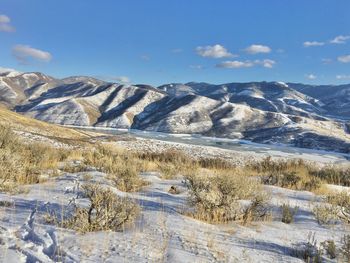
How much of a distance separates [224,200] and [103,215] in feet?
7.65

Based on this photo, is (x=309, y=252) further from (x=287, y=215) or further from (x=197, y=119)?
(x=197, y=119)

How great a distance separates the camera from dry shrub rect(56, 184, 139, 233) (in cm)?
585

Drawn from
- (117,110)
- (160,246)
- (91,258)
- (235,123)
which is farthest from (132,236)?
(117,110)

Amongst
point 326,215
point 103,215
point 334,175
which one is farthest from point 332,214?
point 334,175

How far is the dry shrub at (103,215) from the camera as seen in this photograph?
585cm

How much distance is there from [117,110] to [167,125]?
4141 cm

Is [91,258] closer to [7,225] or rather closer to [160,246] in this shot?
[160,246]

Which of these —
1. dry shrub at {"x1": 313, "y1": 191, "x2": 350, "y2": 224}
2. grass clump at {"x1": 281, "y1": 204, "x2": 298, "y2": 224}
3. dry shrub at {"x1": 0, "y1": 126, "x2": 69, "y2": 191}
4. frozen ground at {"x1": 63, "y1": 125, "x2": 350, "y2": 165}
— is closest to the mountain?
frozen ground at {"x1": 63, "y1": 125, "x2": 350, "y2": 165}

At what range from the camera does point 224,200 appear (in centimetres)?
738

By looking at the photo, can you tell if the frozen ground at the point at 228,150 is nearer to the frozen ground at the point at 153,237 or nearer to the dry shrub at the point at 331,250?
the frozen ground at the point at 153,237

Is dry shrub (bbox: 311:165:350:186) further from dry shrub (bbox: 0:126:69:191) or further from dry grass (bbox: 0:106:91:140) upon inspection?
dry grass (bbox: 0:106:91:140)

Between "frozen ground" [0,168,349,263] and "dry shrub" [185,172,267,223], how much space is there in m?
0.28

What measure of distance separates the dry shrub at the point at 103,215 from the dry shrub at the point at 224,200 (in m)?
1.28

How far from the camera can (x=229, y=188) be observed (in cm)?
757
